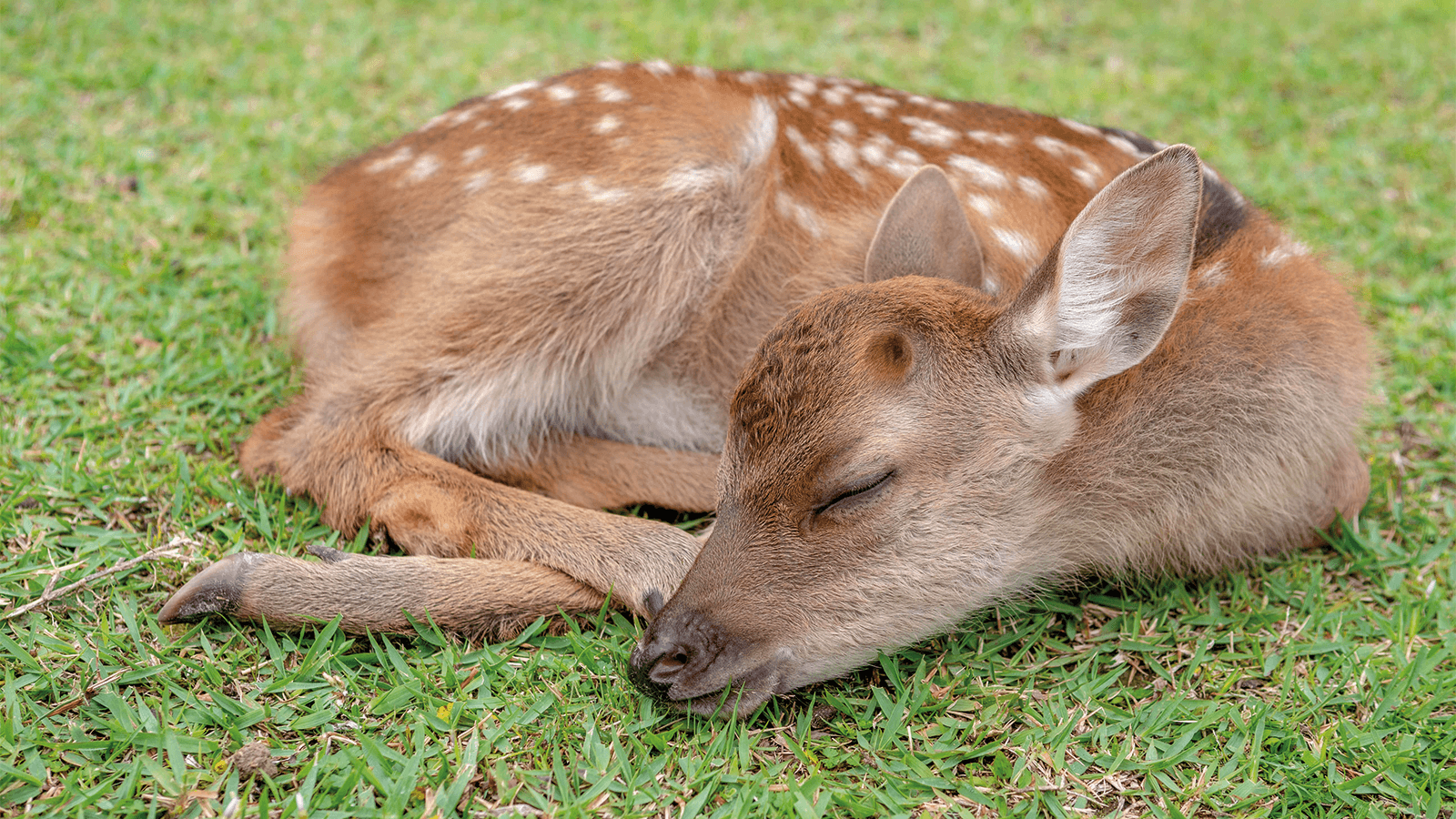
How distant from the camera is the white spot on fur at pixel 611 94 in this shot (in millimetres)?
3598

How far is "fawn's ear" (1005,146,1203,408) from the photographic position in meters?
2.45

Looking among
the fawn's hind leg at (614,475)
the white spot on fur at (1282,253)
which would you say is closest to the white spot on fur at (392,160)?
the fawn's hind leg at (614,475)

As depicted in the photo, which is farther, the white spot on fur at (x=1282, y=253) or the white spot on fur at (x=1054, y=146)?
the white spot on fur at (x=1054, y=146)

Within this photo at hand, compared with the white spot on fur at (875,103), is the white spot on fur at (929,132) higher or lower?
lower

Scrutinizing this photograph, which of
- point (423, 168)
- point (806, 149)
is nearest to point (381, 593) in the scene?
point (423, 168)

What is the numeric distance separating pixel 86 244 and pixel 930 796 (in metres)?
3.76

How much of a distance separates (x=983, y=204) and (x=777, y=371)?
1.25 meters

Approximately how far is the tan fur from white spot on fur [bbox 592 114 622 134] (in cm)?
2

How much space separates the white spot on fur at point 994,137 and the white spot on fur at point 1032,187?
0.23m

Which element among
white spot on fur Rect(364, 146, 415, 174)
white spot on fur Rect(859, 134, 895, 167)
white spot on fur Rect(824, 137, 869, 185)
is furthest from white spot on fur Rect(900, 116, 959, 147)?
white spot on fur Rect(364, 146, 415, 174)

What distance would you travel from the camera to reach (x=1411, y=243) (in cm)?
486

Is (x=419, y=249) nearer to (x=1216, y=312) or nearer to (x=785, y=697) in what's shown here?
(x=785, y=697)

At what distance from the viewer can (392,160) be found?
12.3 ft

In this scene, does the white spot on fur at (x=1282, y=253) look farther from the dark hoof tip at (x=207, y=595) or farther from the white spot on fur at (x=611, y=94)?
the dark hoof tip at (x=207, y=595)
